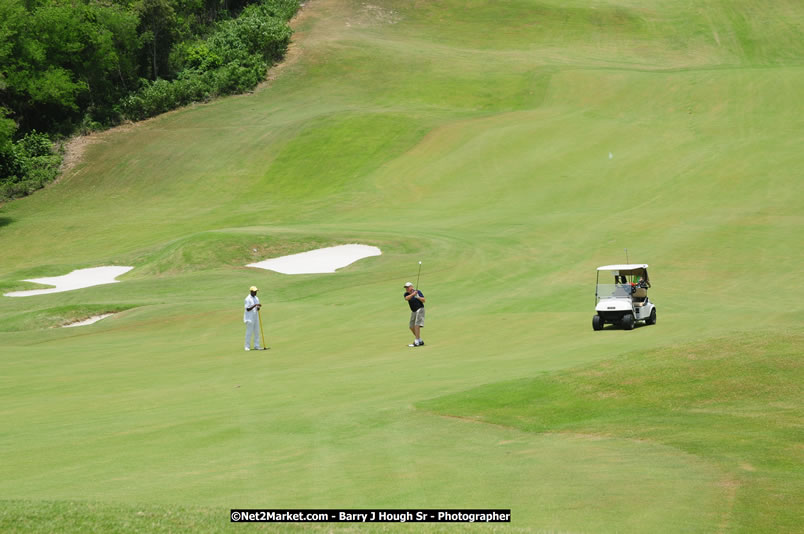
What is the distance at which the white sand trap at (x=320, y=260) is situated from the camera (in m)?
43.0

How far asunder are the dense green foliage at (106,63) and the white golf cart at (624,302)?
5668 cm

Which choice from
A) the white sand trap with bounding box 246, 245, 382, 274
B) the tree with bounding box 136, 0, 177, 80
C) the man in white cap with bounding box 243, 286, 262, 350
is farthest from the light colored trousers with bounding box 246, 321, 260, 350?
the tree with bounding box 136, 0, 177, 80

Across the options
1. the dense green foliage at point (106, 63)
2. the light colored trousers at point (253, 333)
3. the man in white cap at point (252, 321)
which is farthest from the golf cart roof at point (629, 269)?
the dense green foliage at point (106, 63)

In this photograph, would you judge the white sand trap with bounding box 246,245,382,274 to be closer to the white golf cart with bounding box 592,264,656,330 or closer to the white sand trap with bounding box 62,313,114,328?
the white sand trap with bounding box 62,313,114,328

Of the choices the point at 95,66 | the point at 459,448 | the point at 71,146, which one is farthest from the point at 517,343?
the point at 95,66

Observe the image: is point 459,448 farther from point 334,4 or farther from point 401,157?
point 334,4

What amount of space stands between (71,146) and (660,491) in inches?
3011

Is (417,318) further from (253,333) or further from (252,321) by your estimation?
(253,333)

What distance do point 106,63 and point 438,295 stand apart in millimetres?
63560

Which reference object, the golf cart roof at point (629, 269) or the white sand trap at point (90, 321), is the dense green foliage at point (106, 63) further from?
the golf cart roof at point (629, 269)

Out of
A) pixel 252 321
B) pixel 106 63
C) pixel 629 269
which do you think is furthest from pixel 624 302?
pixel 106 63

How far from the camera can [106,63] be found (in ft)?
289

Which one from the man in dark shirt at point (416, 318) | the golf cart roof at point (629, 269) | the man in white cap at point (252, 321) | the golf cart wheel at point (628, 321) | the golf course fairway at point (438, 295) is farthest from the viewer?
the golf cart roof at point (629, 269)

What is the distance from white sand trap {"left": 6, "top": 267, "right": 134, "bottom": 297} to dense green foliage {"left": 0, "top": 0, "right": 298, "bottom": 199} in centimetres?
2778
